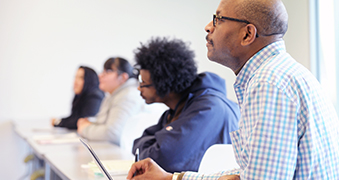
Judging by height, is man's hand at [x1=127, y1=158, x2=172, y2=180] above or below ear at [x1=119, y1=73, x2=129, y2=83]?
below

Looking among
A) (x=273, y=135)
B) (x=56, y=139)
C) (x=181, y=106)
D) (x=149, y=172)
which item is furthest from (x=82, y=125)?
(x=273, y=135)

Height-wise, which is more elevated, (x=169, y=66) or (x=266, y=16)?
(x=266, y=16)

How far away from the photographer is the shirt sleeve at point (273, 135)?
0.82m

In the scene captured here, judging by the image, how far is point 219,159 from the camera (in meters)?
1.62

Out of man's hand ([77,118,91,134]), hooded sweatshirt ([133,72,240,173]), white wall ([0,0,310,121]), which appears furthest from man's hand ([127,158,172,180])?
white wall ([0,0,310,121])

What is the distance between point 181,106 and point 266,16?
3.62 feet

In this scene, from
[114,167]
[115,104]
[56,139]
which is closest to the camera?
[114,167]

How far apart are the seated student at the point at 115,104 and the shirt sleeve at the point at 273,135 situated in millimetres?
2176

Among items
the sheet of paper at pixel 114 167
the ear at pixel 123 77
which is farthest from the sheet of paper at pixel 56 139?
the sheet of paper at pixel 114 167

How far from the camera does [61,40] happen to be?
4.77 m

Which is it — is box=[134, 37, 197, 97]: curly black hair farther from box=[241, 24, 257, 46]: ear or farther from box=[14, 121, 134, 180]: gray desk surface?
box=[241, 24, 257, 46]: ear

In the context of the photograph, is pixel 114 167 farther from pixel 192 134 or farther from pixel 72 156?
pixel 72 156

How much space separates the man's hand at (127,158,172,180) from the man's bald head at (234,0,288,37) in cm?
61

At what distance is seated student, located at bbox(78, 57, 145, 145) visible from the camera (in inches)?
115
